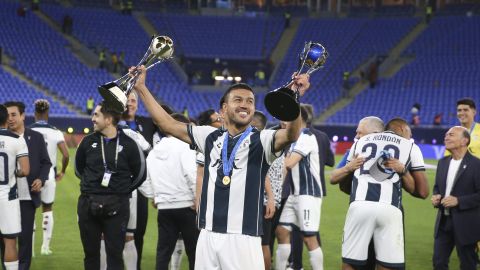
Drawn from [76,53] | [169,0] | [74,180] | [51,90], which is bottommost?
[74,180]

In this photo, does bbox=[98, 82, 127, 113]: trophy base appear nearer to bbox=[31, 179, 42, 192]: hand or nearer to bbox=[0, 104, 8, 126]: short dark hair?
bbox=[0, 104, 8, 126]: short dark hair

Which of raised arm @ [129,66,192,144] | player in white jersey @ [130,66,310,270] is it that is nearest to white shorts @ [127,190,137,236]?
raised arm @ [129,66,192,144]

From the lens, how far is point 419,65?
133 feet

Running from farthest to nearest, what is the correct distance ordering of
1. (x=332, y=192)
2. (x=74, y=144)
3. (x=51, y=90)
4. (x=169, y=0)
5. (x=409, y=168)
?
1. (x=169, y=0)
2. (x=51, y=90)
3. (x=74, y=144)
4. (x=332, y=192)
5. (x=409, y=168)

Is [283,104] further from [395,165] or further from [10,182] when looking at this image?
[10,182]

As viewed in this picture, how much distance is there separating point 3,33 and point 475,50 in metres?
25.3

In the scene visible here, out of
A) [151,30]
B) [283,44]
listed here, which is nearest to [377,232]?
[283,44]

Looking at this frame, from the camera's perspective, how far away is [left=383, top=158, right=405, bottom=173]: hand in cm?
638

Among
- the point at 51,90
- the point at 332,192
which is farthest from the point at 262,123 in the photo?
the point at 51,90

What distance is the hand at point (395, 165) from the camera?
251 inches

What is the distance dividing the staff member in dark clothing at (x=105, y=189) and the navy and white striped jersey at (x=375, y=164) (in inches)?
84.3

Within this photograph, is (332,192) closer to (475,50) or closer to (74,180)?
(74,180)

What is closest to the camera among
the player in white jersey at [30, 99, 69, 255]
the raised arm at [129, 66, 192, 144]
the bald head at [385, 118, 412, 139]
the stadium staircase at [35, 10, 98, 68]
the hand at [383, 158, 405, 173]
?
the raised arm at [129, 66, 192, 144]

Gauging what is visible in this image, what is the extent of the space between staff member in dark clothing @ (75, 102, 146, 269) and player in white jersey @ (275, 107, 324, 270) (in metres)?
2.10
